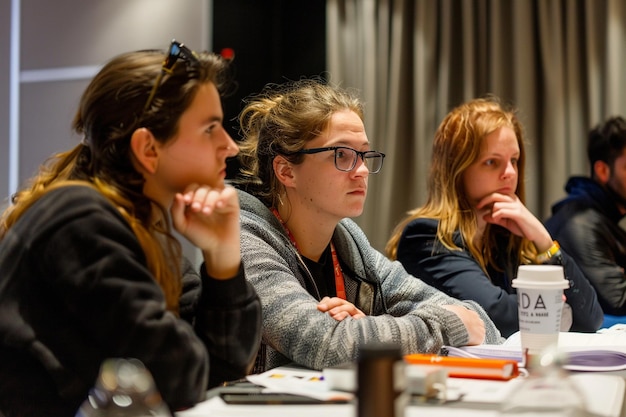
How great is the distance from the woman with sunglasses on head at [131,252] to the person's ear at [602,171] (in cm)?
234

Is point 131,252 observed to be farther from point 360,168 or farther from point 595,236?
point 595,236

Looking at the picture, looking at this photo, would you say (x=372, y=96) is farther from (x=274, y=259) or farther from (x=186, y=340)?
(x=186, y=340)

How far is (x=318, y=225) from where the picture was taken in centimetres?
208

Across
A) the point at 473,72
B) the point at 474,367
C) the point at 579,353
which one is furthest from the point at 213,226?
the point at 473,72

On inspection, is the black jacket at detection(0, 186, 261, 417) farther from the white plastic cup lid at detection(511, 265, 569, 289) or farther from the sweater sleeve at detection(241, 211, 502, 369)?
the white plastic cup lid at detection(511, 265, 569, 289)

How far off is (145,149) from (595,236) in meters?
2.29

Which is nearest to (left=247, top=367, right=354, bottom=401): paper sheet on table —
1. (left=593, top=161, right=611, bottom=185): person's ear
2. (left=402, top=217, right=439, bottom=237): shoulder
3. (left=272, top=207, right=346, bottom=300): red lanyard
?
(left=272, top=207, right=346, bottom=300): red lanyard

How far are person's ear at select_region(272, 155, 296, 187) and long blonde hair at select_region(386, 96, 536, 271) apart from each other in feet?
2.17

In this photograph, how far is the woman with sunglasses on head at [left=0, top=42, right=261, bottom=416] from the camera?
1.25 meters

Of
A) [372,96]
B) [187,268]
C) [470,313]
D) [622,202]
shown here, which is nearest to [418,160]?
[372,96]

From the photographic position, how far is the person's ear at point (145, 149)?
56.2 inches

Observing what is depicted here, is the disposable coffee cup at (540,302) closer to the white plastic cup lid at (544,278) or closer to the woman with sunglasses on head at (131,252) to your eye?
the white plastic cup lid at (544,278)

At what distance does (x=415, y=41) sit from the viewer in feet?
13.1

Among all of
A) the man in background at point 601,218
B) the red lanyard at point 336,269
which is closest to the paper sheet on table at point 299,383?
the red lanyard at point 336,269
